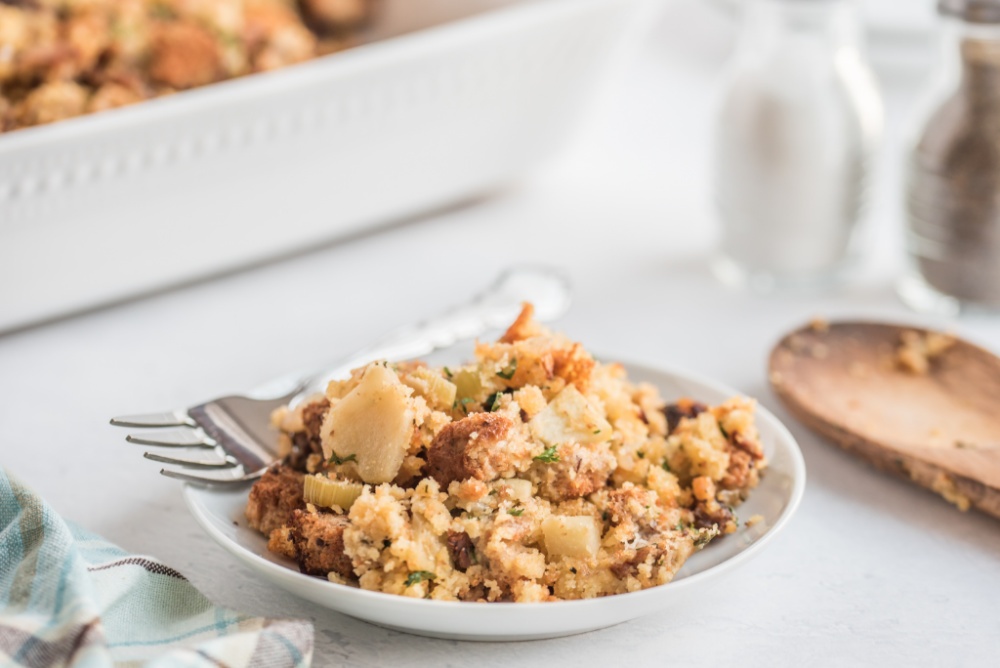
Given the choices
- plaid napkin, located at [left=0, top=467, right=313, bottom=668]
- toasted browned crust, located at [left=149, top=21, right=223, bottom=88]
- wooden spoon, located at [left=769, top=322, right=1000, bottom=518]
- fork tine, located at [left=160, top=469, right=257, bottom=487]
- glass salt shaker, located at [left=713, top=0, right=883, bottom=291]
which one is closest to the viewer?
plaid napkin, located at [left=0, top=467, right=313, bottom=668]

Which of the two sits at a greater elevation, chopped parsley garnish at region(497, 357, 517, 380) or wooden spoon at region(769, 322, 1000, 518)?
chopped parsley garnish at region(497, 357, 517, 380)

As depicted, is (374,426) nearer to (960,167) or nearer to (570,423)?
(570,423)

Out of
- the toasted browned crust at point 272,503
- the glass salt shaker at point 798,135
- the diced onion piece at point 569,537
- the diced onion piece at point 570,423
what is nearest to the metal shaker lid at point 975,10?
the glass salt shaker at point 798,135

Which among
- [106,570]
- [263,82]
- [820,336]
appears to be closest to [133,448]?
[106,570]

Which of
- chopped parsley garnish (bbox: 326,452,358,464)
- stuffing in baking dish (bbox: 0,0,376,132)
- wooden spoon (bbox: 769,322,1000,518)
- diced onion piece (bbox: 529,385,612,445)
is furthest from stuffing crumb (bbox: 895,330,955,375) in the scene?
stuffing in baking dish (bbox: 0,0,376,132)

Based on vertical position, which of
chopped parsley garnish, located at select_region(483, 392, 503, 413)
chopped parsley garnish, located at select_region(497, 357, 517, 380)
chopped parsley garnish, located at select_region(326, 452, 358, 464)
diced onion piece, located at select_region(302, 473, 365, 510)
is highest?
chopped parsley garnish, located at select_region(497, 357, 517, 380)

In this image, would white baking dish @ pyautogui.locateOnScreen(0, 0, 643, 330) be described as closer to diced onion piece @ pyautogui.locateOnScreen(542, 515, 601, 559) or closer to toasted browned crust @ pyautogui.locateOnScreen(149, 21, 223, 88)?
toasted browned crust @ pyautogui.locateOnScreen(149, 21, 223, 88)

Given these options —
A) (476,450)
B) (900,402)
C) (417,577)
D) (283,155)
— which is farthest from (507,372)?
(283,155)
